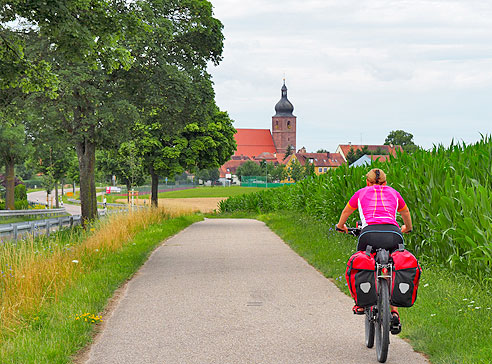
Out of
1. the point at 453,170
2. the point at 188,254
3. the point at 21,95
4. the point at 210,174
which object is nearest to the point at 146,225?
the point at 21,95

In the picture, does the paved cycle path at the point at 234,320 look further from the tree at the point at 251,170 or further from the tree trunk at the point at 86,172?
the tree at the point at 251,170

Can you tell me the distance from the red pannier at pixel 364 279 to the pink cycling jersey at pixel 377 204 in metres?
0.37

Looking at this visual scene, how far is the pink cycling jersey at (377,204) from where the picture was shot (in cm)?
546

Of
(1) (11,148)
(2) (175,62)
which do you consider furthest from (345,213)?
(1) (11,148)

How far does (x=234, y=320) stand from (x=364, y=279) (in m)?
A: 2.17

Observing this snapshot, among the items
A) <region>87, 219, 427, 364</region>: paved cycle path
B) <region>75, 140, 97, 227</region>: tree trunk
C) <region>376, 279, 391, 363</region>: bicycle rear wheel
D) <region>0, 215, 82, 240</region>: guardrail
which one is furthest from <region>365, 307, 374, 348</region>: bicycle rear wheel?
<region>75, 140, 97, 227</region>: tree trunk

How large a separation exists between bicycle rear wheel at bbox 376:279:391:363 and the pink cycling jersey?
56 cm

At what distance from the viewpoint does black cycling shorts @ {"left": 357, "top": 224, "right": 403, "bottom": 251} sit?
5.34 metres

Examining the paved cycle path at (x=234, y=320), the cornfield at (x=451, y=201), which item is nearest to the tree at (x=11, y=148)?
the paved cycle path at (x=234, y=320)

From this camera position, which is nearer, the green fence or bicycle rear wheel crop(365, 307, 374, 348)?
bicycle rear wheel crop(365, 307, 374, 348)

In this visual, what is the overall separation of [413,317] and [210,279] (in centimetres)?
435

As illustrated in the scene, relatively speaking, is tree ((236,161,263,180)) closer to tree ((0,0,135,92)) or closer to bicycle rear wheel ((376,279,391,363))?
tree ((0,0,135,92))

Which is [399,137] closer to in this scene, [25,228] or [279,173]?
[279,173]

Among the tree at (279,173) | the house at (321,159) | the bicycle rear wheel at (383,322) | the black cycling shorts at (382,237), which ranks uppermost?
the house at (321,159)
